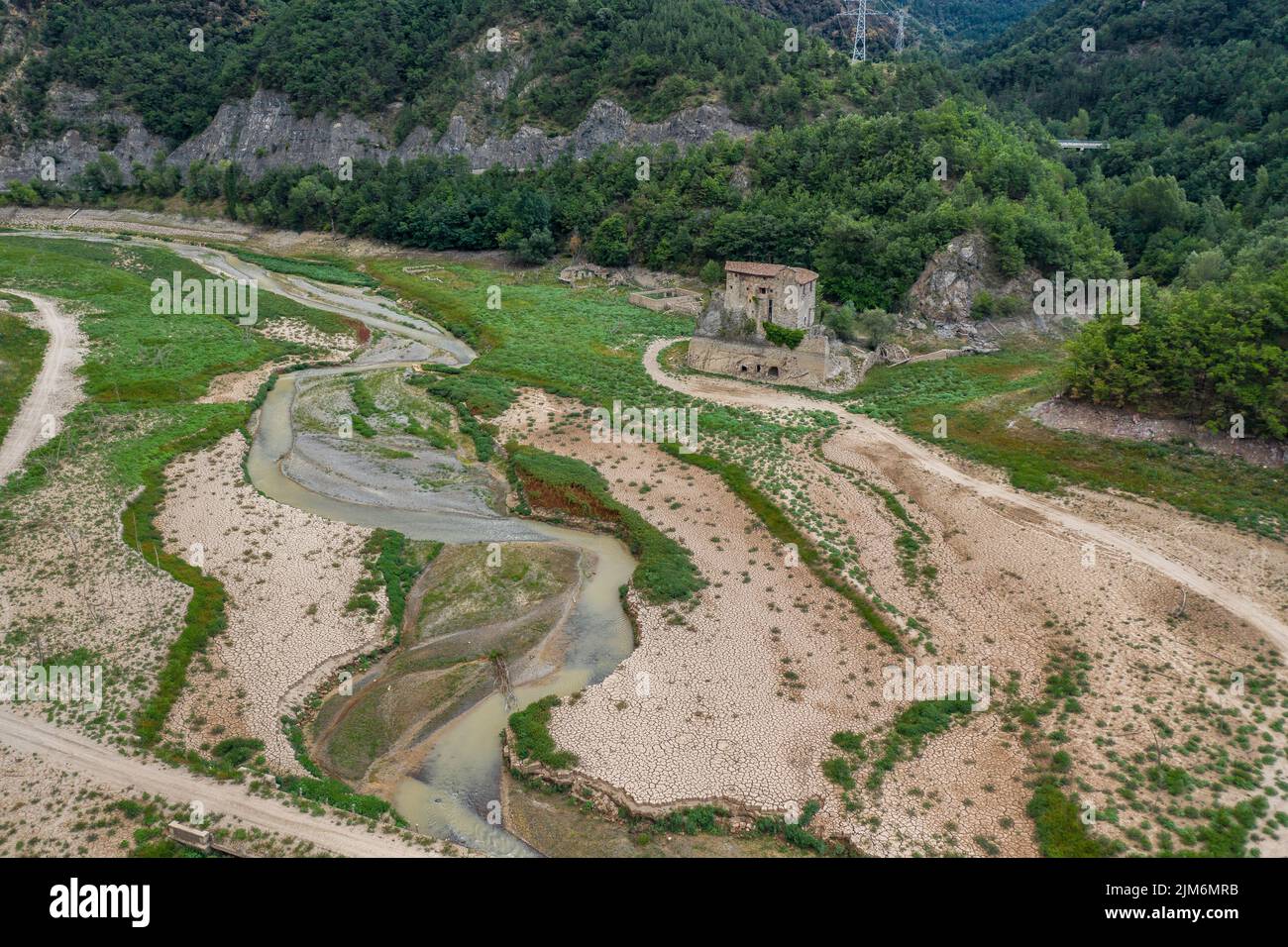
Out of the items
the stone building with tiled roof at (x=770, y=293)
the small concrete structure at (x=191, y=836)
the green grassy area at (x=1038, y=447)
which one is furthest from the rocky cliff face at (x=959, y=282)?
the small concrete structure at (x=191, y=836)

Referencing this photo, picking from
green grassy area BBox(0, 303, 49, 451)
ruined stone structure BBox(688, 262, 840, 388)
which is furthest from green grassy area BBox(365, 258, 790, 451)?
green grassy area BBox(0, 303, 49, 451)

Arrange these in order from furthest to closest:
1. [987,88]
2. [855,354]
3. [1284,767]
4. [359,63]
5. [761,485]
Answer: [987,88], [359,63], [855,354], [761,485], [1284,767]

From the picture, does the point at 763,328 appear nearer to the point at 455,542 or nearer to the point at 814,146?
the point at 455,542

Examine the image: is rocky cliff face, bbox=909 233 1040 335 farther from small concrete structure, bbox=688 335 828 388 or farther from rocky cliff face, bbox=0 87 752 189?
rocky cliff face, bbox=0 87 752 189

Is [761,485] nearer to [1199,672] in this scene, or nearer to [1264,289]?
[1199,672]

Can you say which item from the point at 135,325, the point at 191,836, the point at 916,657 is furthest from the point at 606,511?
the point at 135,325

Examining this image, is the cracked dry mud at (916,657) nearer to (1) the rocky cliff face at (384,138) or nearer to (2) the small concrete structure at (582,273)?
(2) the small concrete structure at (582,273)

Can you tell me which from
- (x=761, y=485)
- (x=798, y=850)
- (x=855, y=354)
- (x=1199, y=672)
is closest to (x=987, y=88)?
(x=855, y=354)
